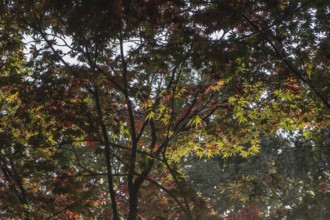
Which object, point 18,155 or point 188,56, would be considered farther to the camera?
point 18,155

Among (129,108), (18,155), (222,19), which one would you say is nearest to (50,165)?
(18,155)

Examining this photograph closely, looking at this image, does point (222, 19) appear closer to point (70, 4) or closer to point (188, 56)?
point (188, 56)

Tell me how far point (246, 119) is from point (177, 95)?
1447 millimetres

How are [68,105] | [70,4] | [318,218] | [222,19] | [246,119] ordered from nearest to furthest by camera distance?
[70,4] < [222,19] < [68,105] < [246,119] < [318,218]

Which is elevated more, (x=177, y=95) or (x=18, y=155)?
(x=177, y=95)

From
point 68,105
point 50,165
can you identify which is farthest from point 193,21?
point 50,165

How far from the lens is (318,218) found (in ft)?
34.5

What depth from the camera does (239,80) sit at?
700 cm

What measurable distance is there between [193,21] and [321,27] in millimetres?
2048

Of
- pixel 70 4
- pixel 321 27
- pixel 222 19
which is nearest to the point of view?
pixel 70 4

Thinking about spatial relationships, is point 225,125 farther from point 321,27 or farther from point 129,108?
point 321,27

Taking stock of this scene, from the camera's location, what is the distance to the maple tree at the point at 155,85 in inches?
220

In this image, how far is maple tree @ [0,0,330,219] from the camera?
560 centimetres

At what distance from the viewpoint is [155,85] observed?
7.92m
